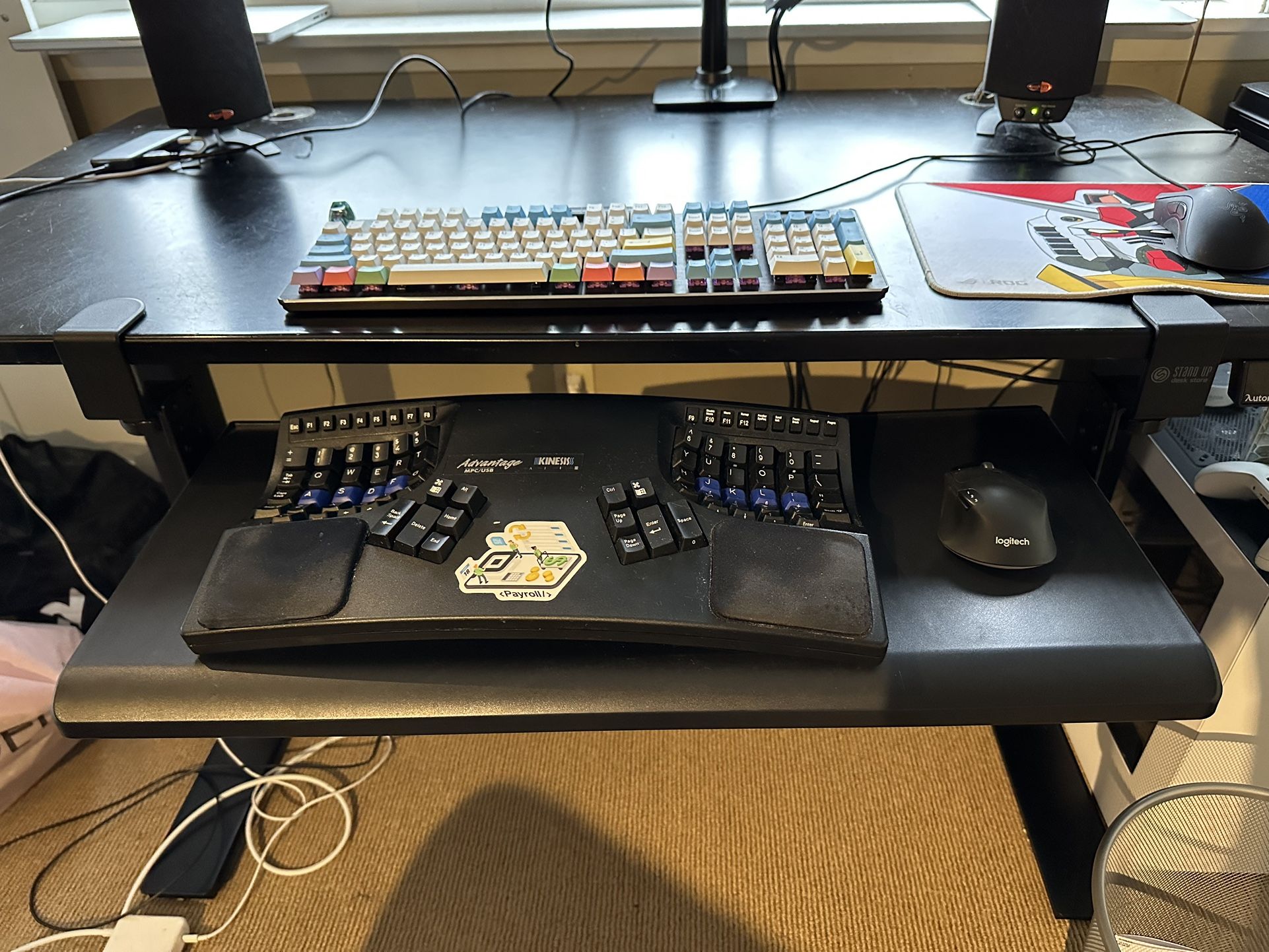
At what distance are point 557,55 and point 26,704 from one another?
1.08 m

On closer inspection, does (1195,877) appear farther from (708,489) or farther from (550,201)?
(550,201)

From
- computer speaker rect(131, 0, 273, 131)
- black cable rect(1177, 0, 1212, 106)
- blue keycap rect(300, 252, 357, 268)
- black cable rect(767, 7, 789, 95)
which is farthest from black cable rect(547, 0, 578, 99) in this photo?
black cable rect(1177, 0, 1212, 106)

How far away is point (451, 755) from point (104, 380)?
744mm

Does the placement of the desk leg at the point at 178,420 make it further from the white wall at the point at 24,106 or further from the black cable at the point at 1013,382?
the black cable at the point at 1013,382

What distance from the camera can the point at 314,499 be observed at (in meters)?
0.68

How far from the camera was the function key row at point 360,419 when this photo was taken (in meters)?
0.74

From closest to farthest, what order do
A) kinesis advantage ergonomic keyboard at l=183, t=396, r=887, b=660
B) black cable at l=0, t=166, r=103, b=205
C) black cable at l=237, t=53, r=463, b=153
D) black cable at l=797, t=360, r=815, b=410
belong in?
kinesis advantage ergonomic keyboard at l=183, t=396, r=887, b=660 → black cable at l=0, t=166, r=103, b=205 → black cable at l=237, t=53, r=463, b=153 → black cable at l=797, t=360, r=815, b=410

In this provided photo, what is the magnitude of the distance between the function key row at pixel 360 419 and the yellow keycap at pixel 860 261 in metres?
0.36

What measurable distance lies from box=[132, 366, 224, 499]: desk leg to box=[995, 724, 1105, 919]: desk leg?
1.03m

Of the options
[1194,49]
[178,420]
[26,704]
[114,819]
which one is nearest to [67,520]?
[26,704]

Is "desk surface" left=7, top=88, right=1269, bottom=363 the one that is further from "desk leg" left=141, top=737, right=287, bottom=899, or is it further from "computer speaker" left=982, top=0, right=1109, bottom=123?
"desk leg" left=141, top=737, right=287, bottom=899

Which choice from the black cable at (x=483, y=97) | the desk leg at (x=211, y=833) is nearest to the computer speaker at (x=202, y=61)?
the black cable at (x=483, y=97)

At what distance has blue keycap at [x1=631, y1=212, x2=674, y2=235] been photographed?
2.22ft

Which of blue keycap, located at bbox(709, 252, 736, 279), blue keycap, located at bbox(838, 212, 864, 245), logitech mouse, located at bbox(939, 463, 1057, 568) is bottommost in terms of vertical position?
logitech mouse, located at bbox(939, 463, 1057, 568)
